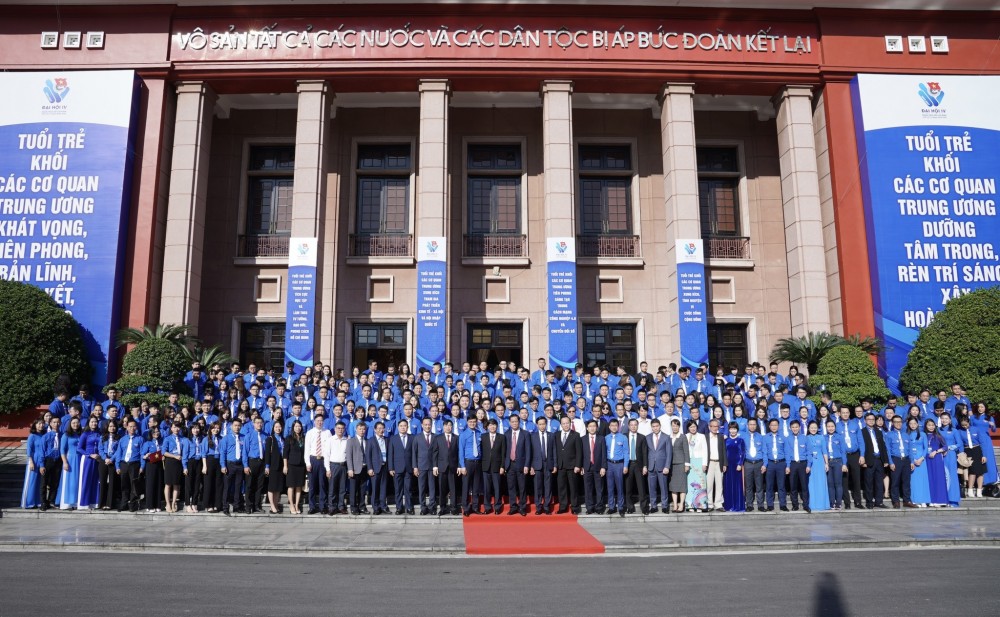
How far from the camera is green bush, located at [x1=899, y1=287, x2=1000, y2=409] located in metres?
14.6

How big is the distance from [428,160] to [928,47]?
14619mm

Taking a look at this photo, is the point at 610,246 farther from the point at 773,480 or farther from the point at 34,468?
the point at 34,468

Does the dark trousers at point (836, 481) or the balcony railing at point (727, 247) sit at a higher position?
the balcony railing at point (727, 247)

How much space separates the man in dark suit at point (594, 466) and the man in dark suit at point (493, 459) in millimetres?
1466

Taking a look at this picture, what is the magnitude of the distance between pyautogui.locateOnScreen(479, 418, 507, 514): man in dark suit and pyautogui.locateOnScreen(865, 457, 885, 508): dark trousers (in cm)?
672

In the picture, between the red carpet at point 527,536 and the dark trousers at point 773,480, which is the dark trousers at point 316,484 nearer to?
the red carpet at point 527,536

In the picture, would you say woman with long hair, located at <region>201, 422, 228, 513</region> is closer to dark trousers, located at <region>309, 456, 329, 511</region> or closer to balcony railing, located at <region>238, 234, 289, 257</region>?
dark trousers, located at <region>309, 456, 329, 511</region>

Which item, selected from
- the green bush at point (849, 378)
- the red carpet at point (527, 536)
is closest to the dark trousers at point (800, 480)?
the green bush at point (849, 378)

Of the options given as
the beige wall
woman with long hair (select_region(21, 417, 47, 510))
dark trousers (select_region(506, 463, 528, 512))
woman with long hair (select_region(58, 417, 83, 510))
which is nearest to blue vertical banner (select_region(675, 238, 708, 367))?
the beige wall

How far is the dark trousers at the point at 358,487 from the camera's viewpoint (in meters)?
11.8

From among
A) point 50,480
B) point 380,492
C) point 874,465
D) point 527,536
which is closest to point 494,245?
point 380,492

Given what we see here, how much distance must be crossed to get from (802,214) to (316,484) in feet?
47.7

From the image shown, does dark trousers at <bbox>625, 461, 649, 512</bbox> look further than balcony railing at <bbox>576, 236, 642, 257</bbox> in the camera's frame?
No

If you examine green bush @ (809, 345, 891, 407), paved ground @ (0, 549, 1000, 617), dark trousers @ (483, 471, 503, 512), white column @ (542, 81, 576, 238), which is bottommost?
paved ground @ (0, 549, 1000, 617)
